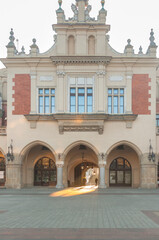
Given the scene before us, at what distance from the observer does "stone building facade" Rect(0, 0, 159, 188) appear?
27.7 metres

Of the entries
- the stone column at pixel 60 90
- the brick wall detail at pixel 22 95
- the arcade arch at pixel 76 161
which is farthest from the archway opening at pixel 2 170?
the stone column at pixel 60 90

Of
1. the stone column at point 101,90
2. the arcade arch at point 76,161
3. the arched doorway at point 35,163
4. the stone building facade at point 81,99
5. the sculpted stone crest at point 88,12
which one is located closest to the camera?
the stone column at point 101,90

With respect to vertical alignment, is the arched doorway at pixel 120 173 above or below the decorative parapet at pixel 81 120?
below

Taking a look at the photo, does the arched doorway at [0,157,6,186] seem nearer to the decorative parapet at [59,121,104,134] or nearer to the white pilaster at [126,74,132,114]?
the decorative parapet at [59,121,104,134]

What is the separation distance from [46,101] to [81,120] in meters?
3.67

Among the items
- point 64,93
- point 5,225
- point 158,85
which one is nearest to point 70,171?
point 64,93

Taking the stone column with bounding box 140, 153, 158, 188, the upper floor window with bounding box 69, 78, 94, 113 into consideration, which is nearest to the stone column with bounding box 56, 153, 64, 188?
the upper floor window with bounding box 69, 78, 94, 113

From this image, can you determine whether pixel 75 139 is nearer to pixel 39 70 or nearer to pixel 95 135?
pixel 95 135

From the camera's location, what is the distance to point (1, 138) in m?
29.0

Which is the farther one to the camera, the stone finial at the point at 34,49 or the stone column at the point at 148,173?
the stone finial at the point at 34,49

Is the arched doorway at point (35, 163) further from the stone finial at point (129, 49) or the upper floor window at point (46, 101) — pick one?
the stone finial at point (129, 49)

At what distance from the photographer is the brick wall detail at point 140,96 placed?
28.0 meters

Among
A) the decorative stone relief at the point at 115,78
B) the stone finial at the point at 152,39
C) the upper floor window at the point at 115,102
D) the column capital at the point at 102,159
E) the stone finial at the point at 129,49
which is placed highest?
the stone finial at the point at 152,39

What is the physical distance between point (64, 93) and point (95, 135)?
182 inches
